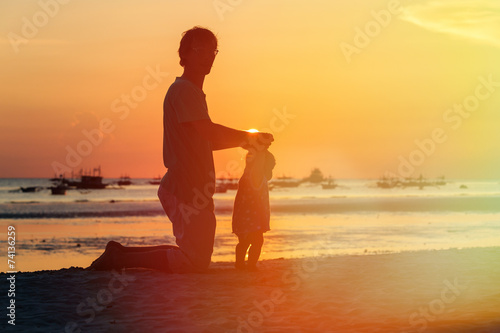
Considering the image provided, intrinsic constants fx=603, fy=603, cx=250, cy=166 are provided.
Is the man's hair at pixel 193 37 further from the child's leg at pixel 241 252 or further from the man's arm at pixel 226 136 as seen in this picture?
the child's leg at pixel 241 252

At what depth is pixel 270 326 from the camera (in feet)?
16.1

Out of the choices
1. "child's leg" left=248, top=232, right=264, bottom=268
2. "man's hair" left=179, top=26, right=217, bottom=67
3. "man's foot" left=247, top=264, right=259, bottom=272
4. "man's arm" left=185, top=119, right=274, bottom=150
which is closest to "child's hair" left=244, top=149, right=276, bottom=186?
"child's leg" left=248, top=232, right=264, bottom=268

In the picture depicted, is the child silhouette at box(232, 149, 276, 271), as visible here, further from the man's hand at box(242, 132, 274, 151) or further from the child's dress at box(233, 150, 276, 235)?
the man's hand at box(242, 132, 274, 151)

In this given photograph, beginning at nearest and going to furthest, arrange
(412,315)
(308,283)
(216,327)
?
(216,327) < (412,315) < (308,283)

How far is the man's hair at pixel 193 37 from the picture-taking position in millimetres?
6266

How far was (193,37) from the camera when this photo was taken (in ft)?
20.6

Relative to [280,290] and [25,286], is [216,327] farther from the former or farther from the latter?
[25,286]

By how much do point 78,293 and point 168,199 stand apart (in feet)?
4.14

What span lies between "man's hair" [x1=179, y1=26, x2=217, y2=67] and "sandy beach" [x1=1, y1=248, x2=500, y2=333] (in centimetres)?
239

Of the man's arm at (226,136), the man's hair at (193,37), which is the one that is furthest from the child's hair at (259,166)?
the man's hair at (193,37)

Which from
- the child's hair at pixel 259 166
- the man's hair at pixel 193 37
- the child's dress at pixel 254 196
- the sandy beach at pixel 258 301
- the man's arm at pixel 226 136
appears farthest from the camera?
the child's hair at pixel 259 166

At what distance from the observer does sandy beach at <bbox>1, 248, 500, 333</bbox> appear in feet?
16.2

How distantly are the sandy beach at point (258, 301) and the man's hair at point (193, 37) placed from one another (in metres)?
2.39

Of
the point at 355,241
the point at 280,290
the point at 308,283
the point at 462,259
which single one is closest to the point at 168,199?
the point at 280,290
